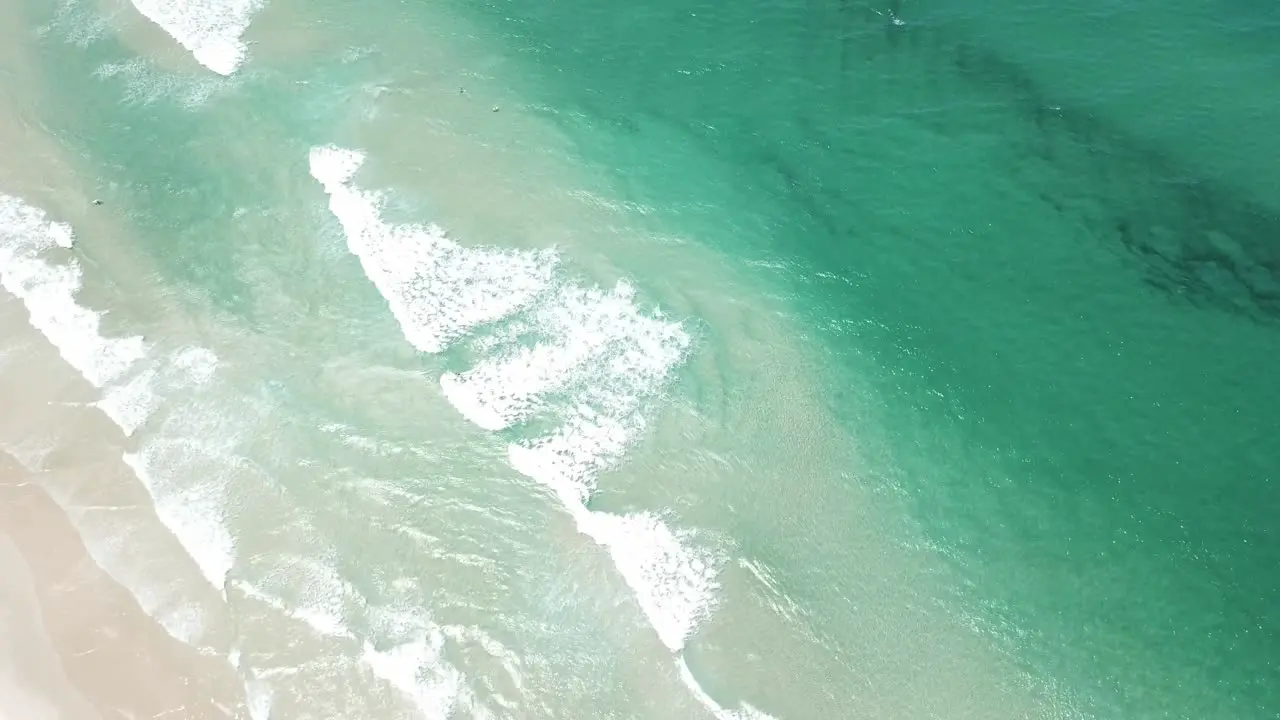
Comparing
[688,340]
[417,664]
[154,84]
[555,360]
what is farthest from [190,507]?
[154,84]

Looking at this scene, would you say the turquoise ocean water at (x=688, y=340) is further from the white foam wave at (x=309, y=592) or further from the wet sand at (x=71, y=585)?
the wet sand at (x=71, y=585)

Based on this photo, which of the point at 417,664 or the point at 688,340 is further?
the point at 688,340

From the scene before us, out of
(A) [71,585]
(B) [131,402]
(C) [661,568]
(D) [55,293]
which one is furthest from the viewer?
(D) [55,293]

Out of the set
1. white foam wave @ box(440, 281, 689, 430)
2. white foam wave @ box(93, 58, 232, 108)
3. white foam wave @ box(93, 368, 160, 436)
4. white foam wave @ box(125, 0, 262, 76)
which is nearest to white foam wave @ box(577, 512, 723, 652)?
white foam wave @ box(440, 281, 689, 430)

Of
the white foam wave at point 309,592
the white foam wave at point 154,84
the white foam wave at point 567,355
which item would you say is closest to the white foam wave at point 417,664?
the white foam wave at point 309,592

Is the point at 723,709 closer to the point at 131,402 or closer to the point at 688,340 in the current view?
the point at 688,340

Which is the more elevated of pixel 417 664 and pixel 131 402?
pixel 131 402

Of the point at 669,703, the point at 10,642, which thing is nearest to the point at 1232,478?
the point at 669,703
